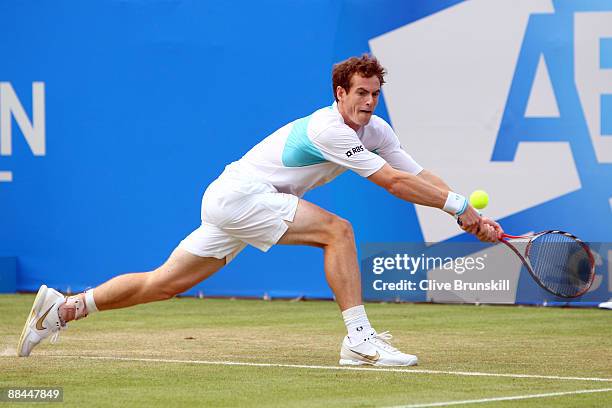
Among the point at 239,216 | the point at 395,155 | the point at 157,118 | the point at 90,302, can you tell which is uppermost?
the point at 157,118

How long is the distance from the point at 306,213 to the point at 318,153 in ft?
1.00

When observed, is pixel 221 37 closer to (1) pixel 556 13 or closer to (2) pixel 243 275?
(2) pixel 243 275

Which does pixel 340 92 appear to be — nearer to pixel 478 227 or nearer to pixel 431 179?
pixel 431 179

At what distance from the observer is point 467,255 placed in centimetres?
1017

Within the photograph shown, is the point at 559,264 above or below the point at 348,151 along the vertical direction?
below

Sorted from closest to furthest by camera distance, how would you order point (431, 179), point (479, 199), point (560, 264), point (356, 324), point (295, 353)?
point (356, 324) < point (431, 179) < point (295, 353) < point (560, 264) < point (479, 199)

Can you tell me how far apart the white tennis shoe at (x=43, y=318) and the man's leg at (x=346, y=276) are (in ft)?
4.21

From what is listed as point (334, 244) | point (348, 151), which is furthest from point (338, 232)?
point (348, 151)

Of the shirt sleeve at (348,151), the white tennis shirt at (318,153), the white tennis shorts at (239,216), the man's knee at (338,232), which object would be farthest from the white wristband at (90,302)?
the shirt sleeve at (348,151)

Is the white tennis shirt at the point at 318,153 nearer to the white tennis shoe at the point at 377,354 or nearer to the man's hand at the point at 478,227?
the man's hand at the point at 478,227

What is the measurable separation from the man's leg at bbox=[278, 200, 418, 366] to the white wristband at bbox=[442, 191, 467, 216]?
1.68 ft

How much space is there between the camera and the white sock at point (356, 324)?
6.11 metres

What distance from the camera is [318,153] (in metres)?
6.20

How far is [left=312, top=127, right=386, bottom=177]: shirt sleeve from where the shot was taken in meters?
6.07
